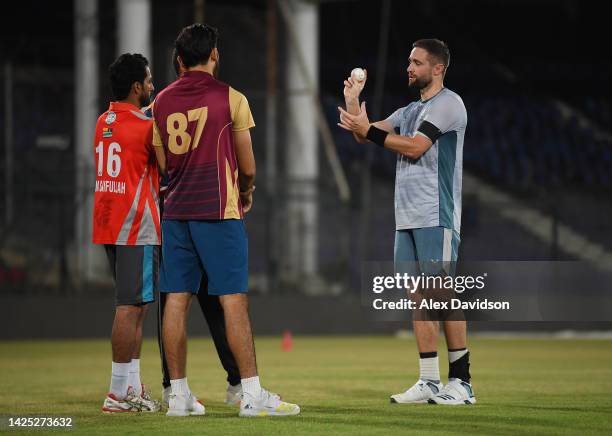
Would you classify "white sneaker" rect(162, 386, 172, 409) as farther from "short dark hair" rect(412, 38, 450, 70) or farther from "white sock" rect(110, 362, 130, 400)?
"short dark hair" rect(412, 38, 450, 70)

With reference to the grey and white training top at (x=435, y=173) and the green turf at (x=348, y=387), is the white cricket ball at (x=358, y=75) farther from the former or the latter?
the green turf at (x=348, y=387)

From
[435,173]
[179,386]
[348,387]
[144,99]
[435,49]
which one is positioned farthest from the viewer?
[348,387]

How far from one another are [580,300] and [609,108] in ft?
37.2

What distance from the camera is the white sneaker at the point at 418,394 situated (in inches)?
277

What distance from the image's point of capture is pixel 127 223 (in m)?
6.68

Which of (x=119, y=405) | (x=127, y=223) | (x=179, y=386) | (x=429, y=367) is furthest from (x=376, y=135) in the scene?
(x=119, y=405)

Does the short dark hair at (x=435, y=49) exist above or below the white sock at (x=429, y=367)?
above

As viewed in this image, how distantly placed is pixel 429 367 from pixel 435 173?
1.18 metres

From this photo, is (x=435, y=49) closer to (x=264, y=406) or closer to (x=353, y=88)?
(x=353, y=88)

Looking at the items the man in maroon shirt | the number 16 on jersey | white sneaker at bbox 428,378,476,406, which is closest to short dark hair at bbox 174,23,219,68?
the man in maroon shirt

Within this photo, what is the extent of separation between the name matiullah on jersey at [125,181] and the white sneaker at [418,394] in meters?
1.74

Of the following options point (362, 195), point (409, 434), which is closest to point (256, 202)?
point (362, 195)

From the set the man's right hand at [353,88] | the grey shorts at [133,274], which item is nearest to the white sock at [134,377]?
the grey shorts at [133,274]

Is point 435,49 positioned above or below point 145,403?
above
